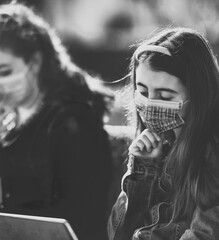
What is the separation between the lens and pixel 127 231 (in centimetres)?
234

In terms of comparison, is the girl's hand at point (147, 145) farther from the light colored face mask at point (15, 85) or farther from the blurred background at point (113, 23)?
the light colored face mask at point (15, 85)

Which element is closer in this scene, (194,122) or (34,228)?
(34,228)

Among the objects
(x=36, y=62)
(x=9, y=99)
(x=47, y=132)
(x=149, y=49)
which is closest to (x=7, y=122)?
(x=9, y=99)

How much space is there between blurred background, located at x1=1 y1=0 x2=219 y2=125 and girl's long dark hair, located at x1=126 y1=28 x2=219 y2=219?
9cm

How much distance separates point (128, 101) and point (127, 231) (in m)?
0.65

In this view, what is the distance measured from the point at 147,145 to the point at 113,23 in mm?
667

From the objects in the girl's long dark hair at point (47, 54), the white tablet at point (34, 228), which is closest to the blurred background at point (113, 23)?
the girl's long dark hair at point (47, 54)

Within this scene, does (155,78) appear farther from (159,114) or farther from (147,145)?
(147,145)

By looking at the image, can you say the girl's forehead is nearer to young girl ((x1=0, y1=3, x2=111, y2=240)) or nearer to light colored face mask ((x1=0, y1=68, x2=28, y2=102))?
young girl ((x1=0, y1=3, x2=111, y2=240))

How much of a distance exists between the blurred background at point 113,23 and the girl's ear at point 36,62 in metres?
0.21

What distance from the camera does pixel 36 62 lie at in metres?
2.73

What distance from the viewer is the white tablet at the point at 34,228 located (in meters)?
1.82

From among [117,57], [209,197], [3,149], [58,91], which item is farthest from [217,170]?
[3,149]

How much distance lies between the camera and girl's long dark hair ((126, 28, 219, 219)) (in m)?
2.14
